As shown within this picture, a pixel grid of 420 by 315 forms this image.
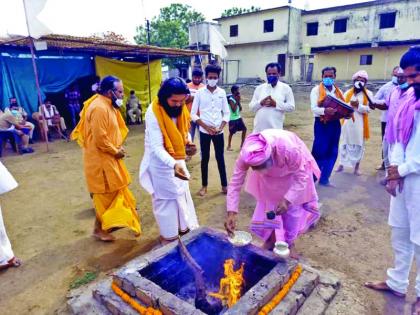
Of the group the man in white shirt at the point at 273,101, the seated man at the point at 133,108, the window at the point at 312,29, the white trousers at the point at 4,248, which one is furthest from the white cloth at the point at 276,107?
the window at the point at 312,29

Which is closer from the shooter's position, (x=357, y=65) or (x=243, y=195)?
(x=243, y=195)

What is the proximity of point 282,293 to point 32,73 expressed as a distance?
1026 cm

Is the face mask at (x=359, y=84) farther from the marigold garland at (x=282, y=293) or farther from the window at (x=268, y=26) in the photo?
the window at (x=268, y=26)

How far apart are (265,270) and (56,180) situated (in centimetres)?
484

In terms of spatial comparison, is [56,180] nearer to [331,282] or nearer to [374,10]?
[331,282]

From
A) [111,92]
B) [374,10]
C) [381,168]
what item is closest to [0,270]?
[111,92]

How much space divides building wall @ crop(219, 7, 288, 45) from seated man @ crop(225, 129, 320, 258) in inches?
965

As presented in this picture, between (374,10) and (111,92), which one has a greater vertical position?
(374,10)

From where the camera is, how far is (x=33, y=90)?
9.83 metres

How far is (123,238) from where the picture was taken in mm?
3762

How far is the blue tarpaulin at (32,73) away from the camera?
Answer: 9188mm

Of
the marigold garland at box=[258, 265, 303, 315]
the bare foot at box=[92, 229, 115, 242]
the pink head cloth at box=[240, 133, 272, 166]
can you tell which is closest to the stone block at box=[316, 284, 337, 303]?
the marigold garland at box=[258, 265, 303, 315]

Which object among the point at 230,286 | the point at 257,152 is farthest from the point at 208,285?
the point at 257,152

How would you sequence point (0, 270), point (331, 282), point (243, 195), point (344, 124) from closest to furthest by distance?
1. point (331, 282)
2. point (0, 270)
3. point (243, 195)
4. point (344, 124)
